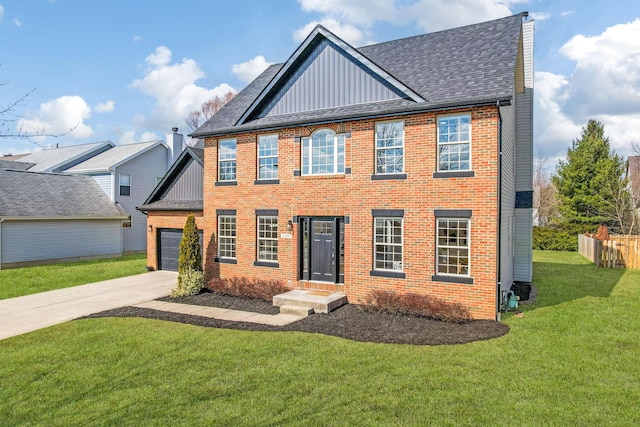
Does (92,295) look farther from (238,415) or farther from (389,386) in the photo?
(389,386)

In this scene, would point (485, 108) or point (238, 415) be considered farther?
point (485, 108)

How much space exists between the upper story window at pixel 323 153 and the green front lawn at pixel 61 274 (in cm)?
1111

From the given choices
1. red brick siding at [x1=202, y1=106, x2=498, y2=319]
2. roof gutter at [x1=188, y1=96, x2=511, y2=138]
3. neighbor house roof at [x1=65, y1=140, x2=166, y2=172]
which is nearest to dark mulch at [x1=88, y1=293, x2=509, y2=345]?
red brick siding at [x1=202, y1=106, x2=498, y2=319]

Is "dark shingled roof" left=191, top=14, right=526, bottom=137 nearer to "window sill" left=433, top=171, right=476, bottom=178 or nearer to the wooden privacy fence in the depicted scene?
"window sill" left=433, top=171, right=476, bottom=178

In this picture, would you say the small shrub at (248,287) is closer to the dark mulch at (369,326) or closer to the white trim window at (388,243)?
the dark mulch at (369,326)

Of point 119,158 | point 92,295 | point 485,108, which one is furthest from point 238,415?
point 119,158

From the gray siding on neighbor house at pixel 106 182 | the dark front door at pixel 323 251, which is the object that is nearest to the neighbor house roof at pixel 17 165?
the gray siding on neighbor house at pixel 106 182

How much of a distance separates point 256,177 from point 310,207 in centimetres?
253

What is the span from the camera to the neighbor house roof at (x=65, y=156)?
101 feet

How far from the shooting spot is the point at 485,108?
10641 millimetres

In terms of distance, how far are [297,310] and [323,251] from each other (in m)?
2.41

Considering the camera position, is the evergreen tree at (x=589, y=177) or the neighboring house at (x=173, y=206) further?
the evergreen tree at (x=589, y=177)

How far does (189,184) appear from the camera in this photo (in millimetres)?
19141

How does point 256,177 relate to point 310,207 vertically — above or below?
above
